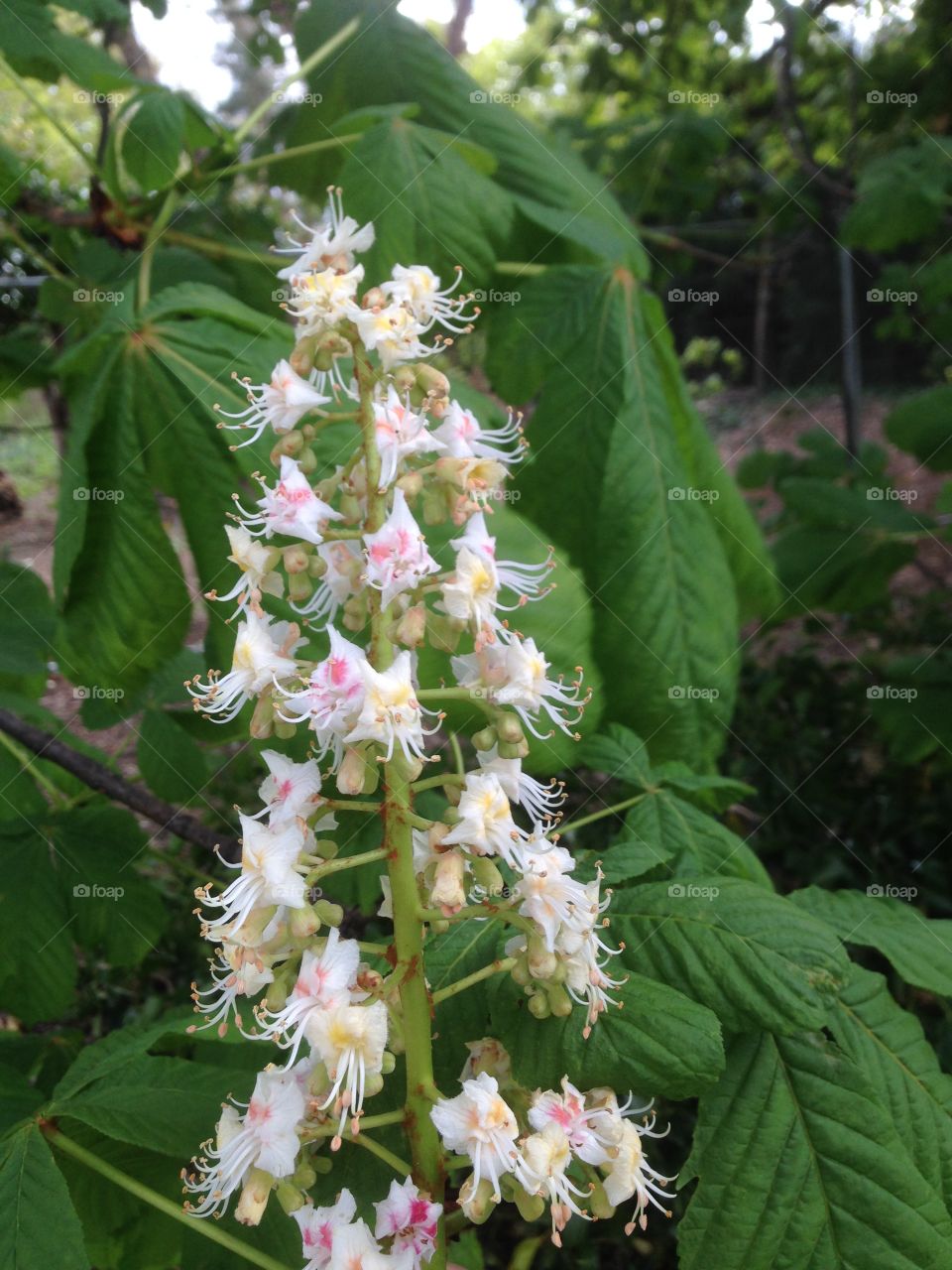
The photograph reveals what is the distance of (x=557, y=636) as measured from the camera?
47.7 inches

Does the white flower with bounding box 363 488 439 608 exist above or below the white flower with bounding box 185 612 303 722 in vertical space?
above

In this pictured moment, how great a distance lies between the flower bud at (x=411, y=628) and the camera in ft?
2.79

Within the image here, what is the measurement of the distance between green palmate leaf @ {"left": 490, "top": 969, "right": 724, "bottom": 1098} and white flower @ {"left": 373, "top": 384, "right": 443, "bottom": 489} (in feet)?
1.69

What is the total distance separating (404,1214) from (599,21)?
4941 millimetres

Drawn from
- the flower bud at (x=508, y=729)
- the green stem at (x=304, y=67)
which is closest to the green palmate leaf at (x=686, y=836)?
the flower bud at (x=508, y=729)

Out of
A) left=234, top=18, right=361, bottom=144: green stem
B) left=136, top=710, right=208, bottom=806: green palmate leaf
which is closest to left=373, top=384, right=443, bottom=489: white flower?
left=234, top=18, right=361, bottom=144: green stem

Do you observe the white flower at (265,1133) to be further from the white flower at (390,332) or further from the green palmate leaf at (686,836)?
the white flower at (390,332)

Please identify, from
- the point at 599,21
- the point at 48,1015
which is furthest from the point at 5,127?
the point at 48,1015

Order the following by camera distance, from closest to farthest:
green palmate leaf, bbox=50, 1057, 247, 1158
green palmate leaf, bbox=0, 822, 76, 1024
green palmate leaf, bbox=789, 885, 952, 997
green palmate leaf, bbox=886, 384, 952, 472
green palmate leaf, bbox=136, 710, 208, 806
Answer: green palmate leaf, bbox=50, 1057, 247, 1158 < green palmate leaf, bbox=789, 885, 952, 997 < green palmate leaf, bbox=0, 822, 76, 1024 < green palmate leaf, bbox=136, 710, 208, 806 < green palmate leaf, bbox=886, 384, 952, 472

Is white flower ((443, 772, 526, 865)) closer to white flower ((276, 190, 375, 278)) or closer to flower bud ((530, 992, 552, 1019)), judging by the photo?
flower bud ((530, 992, 552, 1019))

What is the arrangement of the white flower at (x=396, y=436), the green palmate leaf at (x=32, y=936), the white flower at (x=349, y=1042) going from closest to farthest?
1. the white flower at (x=349, y=1042)
2. the white flower at (x=396, y=436)
3. the green palmate leaf at (x=32, y=936)

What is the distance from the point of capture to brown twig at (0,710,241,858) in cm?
157

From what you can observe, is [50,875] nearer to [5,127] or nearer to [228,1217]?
[228,1217]

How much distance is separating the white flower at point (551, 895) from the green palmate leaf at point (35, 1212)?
522 millimetres
